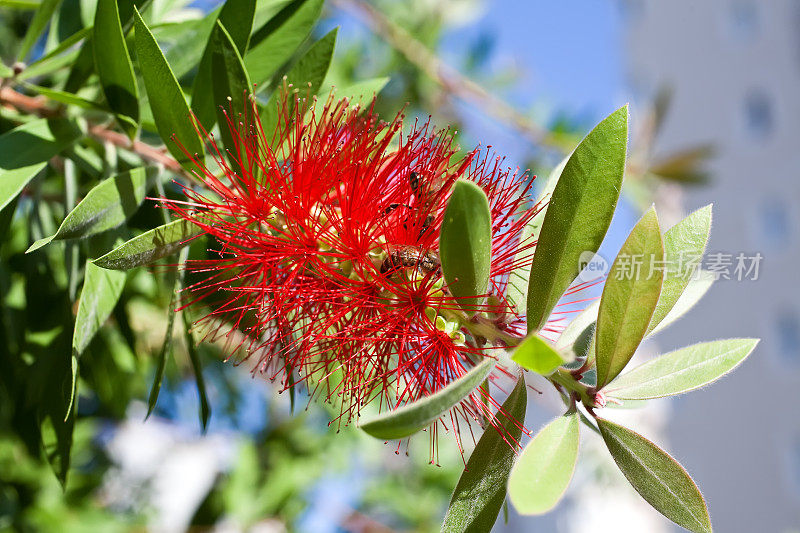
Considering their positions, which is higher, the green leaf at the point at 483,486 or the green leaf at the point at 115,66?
the green leaf at the point at 115,66

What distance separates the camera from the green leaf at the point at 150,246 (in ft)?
2.35

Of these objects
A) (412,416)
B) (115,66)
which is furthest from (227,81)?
(412,416)

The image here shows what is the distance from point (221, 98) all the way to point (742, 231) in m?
13.9

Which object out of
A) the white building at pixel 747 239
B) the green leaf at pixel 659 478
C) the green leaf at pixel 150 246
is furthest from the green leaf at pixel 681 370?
the white building at pixel 747 239

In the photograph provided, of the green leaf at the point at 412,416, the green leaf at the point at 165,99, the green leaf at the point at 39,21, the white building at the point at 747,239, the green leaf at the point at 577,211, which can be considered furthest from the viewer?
the white building at the point at 747,239

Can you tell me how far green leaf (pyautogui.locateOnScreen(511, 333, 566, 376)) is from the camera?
1.86 feet

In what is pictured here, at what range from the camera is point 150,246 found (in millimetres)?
760

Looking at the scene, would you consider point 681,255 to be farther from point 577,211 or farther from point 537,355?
point 537,355

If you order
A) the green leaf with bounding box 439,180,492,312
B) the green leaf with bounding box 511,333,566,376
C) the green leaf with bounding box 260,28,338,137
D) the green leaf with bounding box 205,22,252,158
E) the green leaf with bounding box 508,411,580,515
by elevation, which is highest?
the green leaf with bounding box 260,28,338,137

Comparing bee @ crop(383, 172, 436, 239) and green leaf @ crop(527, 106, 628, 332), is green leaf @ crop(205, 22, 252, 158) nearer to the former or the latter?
bee @ crop(383, 172, 436, 239)

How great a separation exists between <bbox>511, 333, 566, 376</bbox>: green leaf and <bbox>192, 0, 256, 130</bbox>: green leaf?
1.65ft

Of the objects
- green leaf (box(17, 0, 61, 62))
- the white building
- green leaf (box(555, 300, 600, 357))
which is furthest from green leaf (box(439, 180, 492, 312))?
the white building

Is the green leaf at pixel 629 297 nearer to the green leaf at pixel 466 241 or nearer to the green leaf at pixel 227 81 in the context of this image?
the green leaf at pixel 466 241

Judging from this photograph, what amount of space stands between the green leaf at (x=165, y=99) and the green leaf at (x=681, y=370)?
0.61 meters
